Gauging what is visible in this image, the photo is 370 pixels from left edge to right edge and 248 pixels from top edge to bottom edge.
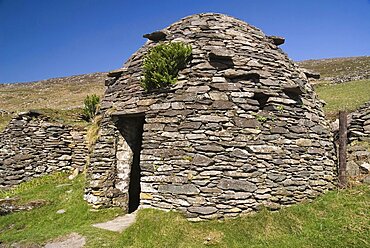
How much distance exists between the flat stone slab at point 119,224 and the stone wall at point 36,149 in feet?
27.1

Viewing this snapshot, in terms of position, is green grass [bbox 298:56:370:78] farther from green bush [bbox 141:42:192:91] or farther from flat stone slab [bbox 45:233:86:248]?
flat stone slab [bbox 45:233:86:248]

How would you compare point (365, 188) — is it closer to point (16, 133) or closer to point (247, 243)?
point (247, 243)

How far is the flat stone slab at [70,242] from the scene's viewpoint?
6.86 m

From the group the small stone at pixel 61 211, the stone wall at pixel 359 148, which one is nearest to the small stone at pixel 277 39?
the stone wall at pixel 359 148

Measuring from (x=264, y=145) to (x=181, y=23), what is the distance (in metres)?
4.68

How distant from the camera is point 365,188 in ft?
28.3

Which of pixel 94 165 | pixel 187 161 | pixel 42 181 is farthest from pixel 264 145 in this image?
pixel 42 181

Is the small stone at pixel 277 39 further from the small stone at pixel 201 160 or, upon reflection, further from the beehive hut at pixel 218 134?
the small stone at pixel 201 160

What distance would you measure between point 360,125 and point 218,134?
738 cm

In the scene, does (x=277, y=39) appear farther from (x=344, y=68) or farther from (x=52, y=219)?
(x=344, y=68)

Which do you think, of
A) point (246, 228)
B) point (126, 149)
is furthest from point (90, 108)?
point (246, 228)

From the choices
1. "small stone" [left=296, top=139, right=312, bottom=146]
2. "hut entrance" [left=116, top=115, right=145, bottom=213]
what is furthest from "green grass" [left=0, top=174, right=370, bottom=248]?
"small stone" [left=296, top=139, right=312, bottom=146]

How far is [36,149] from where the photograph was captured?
15.4 m

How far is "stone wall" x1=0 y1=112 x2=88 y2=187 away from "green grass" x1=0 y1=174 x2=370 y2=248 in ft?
22.2
